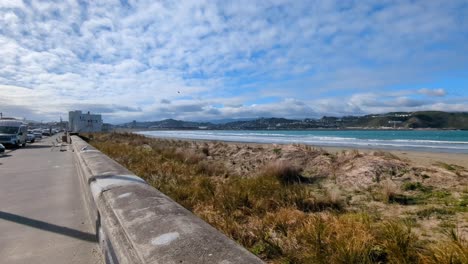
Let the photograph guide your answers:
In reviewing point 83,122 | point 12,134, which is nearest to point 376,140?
point 12,134

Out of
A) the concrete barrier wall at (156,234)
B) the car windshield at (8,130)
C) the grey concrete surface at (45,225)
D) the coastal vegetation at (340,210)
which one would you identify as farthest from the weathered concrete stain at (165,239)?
the car windshield at (8,130)

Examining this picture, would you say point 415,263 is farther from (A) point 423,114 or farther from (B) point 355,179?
(A) point 423,114

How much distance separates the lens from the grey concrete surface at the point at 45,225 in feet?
13.0

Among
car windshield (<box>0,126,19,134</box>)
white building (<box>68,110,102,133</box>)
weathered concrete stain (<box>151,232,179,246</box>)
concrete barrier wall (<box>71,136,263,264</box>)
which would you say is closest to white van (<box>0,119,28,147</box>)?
car windshield (<box>0,126,19,134</box>)

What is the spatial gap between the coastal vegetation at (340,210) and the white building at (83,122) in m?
57.0

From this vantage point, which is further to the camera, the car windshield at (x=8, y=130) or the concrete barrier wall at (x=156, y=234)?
the car windshield at (x=8, y=130)

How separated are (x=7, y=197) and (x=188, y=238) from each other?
662 centimetres

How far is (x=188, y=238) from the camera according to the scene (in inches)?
95.4

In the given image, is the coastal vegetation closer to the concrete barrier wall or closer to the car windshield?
the concrete barrier wall

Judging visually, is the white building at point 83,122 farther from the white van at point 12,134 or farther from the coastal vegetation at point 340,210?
the coastal vegetation at point 340,210

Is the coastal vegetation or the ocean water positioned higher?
the coastal vegetation

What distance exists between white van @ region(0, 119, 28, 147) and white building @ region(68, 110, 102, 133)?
102 ft

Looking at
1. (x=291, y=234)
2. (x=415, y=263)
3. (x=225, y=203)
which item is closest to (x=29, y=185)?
(x=225, y=203)

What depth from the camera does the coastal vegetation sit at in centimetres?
363
